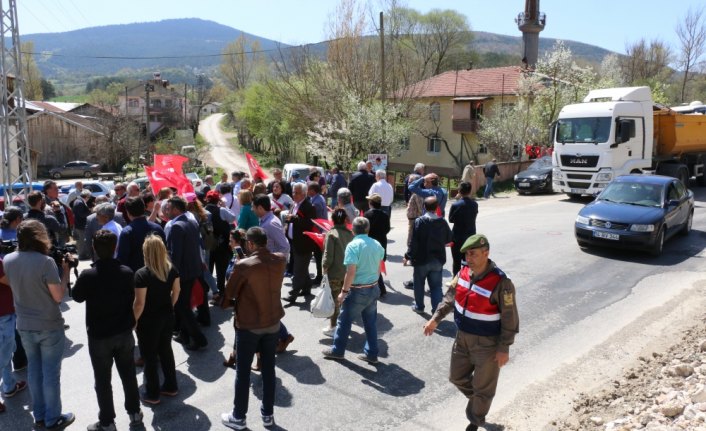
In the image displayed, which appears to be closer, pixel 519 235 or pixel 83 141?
pixel 519 235

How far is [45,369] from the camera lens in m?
4.79

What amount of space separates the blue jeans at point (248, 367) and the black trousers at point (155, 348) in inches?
34.3

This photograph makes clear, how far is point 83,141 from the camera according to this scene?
48.8 metres

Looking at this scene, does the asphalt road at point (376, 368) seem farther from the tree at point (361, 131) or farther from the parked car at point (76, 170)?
the parked car at point (76, 170)

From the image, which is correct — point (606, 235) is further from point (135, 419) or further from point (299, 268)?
point (135, 419)

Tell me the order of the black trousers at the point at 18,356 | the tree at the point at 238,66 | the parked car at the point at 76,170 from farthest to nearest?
the tree at the point at 238,66 → the parked car at the point at 76,170 → the black trousers at the point at 18,356

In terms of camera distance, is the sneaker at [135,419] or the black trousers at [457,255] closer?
the sneaker at [135,419]

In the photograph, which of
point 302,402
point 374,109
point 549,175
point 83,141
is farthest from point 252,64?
point 302,402

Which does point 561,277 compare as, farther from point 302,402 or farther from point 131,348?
point 131,348

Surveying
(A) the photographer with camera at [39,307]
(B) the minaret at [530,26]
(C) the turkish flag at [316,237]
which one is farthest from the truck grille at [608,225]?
(B) the minaret at [530,26]

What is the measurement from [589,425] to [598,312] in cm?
342

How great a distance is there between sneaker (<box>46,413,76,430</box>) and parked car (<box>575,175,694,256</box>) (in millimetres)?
9735

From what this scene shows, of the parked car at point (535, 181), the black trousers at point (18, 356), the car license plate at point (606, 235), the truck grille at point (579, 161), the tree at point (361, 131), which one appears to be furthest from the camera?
the tree at point (361, 131)

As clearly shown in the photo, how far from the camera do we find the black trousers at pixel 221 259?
8.33 metres
